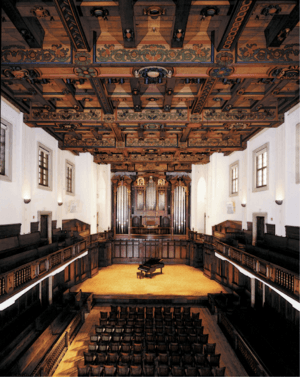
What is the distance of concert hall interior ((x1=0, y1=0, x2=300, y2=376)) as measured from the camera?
495cm

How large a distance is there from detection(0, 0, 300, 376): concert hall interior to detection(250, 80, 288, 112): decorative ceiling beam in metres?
0.05

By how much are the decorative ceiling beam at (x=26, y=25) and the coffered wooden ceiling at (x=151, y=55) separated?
0.06 ft

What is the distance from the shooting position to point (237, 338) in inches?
302

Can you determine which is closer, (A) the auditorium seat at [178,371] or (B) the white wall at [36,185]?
(A) the auditorium seat at [178,371]

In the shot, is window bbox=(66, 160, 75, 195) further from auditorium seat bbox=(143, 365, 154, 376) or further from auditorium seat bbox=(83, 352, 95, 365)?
auditorium seat bbox=(143, 365, 154, 376)

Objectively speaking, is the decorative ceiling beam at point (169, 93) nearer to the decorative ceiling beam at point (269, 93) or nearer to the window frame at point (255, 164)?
the decorative ceiling beam at point (269, 93)

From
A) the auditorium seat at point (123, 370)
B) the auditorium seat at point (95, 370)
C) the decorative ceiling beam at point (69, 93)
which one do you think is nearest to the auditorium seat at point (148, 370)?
the auditorium seat at point (123, 370)

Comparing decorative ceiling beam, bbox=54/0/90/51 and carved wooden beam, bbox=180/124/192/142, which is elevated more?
decorative ceiling beam, bbox=54/0/90/51

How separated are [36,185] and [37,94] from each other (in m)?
3.71

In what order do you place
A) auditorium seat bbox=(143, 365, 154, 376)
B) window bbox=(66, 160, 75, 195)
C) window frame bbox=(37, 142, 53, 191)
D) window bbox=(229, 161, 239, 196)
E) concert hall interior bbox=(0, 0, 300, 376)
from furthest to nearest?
1. window bbox=(66, 160, 75, 195)
2. window bbox=(229, 161, 239, 196)
3. window frame bbox=(37, 142, 53, 191)
4. auditorium seat bbox=(143, 365, 154, 376)
5. concert hall interior bbox=(0, 0, 300, 376)

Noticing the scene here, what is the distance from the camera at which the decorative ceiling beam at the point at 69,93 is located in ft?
21.9

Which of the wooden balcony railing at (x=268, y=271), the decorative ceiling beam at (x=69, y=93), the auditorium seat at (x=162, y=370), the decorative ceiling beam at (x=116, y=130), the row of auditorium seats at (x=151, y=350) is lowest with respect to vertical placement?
the auditorium seat at (x=162, y=370)

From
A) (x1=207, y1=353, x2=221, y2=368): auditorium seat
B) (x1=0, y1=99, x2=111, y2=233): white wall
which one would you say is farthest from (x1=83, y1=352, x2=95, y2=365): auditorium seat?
(x1=0, y1=99, x2=111, y2=233): white wall

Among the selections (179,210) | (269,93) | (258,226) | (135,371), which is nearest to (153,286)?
(258,226)
